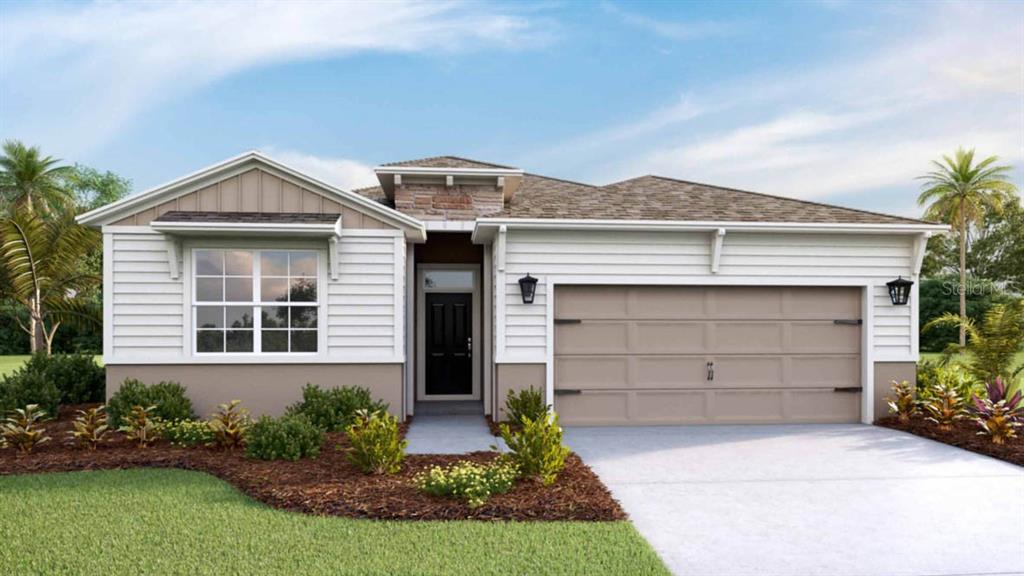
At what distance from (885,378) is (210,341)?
31.7 ft

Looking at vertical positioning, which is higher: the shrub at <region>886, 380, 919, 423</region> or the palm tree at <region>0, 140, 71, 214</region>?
the palm tree at <region>0, 140, 71, 214</region>

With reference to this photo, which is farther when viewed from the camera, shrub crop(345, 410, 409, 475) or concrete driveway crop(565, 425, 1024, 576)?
shrub crop(345, 410, 409, 475)

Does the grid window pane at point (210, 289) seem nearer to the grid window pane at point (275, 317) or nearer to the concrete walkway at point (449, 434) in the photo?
the grid window pane at point (275, 317)

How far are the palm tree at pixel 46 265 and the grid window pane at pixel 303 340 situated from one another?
688 cm

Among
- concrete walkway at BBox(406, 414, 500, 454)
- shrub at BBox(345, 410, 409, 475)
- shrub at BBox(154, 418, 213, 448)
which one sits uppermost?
shrub at BBox(345, 410, 409, 475)

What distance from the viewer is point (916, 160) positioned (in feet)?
107

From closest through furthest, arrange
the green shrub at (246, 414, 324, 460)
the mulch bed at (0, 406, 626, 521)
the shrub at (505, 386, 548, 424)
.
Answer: the mulch bed at (0, 406, 626, 521) → the green shrub at (246, 414, 324, 460) → the shrub at (505, 386, 548, 424)

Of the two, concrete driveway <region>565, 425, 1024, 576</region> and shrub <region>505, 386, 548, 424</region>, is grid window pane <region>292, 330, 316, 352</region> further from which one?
concrete driveway <region>565, 425, 1024, 576</region>

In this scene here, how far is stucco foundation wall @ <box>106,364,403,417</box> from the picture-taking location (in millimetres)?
8984

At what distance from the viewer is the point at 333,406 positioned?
28.0 ft

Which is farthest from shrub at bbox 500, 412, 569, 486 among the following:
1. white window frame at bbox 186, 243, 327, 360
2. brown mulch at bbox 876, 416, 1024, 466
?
brown mulch at bbox 876, 416, 1024, 466

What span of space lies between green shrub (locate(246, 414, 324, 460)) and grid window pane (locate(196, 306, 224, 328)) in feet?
8.52

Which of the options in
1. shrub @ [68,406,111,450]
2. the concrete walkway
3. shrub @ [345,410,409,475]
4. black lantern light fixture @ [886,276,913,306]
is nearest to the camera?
shrub @ [345,410,409,475]

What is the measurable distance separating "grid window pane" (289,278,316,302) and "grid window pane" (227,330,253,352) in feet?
2.54
